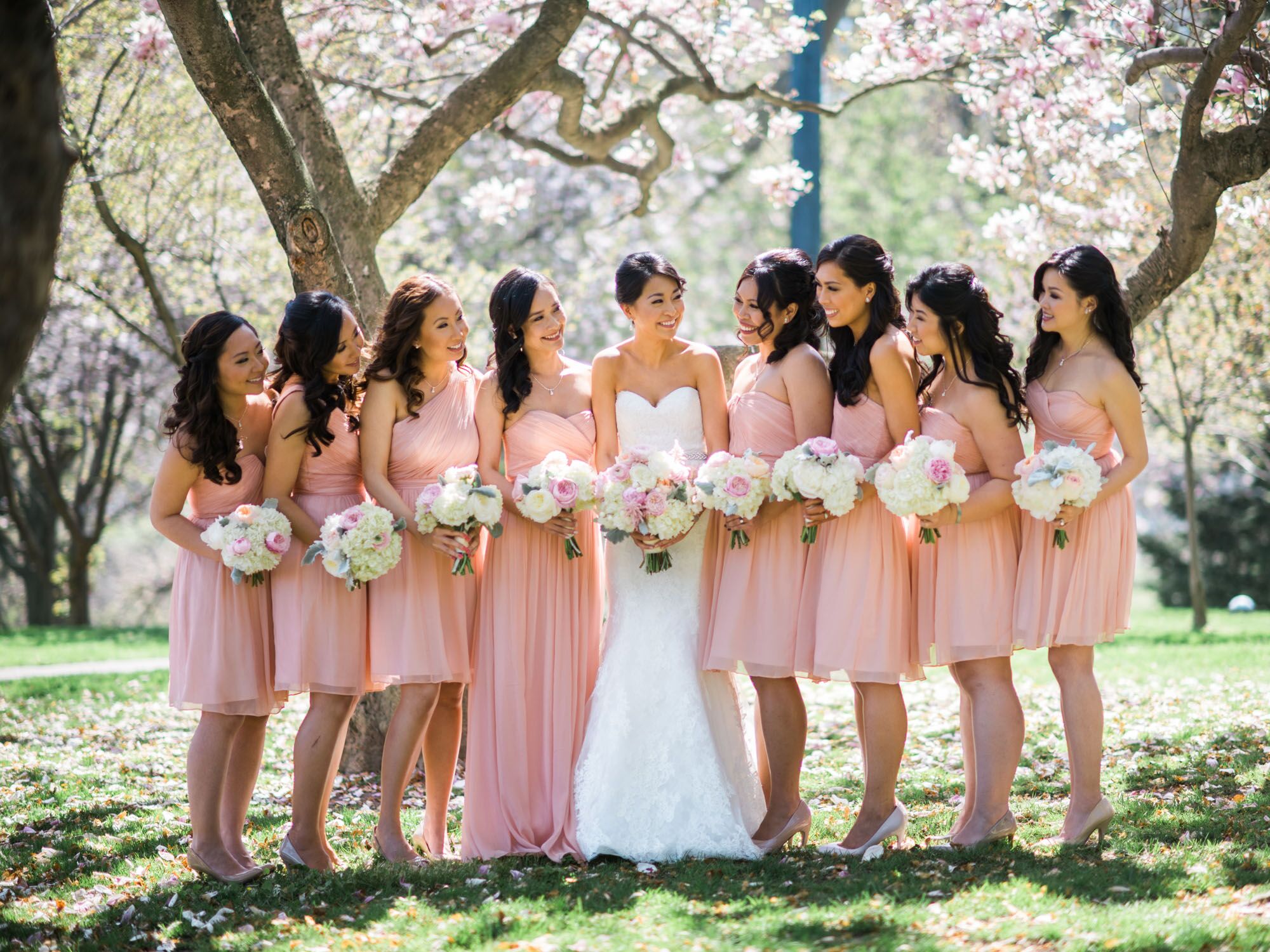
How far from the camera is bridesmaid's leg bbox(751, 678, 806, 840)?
18.3ft

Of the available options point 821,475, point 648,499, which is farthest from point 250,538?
point 821,475

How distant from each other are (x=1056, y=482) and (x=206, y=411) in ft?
11.8

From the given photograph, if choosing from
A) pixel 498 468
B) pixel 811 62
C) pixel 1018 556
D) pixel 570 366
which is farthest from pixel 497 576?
pixel 811 62

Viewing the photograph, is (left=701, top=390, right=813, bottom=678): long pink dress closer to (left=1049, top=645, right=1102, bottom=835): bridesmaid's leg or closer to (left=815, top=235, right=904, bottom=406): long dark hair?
(left=815, top=235, right=904, bottom=406): long dark hair

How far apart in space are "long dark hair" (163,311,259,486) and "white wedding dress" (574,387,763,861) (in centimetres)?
177

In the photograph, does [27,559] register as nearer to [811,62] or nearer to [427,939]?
[811,62]

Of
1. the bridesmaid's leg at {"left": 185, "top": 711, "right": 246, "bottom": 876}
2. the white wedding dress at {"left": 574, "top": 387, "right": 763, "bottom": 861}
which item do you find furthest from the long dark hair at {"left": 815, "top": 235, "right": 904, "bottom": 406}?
the bridesmaid's leg at {"left": 185, "top": 711, "right": 246, "bottom": 876}

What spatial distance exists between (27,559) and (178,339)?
12.9 m

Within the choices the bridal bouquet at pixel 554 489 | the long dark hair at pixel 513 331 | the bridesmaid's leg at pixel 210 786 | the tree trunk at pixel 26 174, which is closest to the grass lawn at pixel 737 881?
the bridesmaid's leg at pixel 210 786

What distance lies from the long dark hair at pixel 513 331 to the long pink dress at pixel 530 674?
140 mm

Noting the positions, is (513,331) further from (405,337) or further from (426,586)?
(426,586)

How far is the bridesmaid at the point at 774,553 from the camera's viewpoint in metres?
5.53

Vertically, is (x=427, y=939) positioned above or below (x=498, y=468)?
below

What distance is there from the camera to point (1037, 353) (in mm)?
5629
